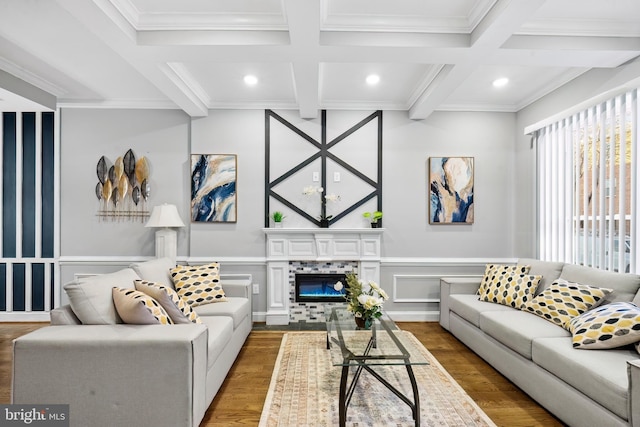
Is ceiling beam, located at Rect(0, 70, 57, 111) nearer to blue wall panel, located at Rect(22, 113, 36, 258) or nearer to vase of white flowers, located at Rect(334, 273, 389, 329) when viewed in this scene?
blue wall panel, located at Rect(22, 113, 36, 258)

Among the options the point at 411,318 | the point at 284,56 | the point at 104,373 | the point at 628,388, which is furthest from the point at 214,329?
the point at 411,318

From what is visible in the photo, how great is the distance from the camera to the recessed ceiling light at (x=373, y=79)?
3.68m

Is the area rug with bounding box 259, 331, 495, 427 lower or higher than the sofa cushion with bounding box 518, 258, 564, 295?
lower

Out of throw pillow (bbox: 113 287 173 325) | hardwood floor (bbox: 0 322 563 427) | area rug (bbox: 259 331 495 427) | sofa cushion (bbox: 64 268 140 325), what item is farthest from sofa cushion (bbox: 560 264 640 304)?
sofa cushion (bbox: 64 268 140 325)

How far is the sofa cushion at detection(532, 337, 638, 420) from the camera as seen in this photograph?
1.84 meters

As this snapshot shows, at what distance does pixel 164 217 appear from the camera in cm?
416

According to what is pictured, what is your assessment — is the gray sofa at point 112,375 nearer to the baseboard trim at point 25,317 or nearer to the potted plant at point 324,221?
the potted plant at point 324,221

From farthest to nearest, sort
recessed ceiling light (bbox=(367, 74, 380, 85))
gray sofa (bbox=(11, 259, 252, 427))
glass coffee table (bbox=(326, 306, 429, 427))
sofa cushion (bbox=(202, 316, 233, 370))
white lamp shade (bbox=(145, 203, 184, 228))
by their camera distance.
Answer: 1. white lamp shade (bbox=(145, 203, 184, 228))
2. recessed ceiling light (bbox=(367, 74, 380, 85))
3. sofa cushion (bbox=(202, 316, 233, 370))
4. glass coffee table (bbox=(326, 306, 429, 427))
5. gray sofa (bbox=(11, 259, 252, 427))

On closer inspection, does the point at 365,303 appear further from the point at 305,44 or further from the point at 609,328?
the point at 305,44

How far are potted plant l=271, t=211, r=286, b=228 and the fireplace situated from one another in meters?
0.68

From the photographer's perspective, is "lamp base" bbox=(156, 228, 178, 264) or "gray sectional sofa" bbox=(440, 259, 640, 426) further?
"lamp base" bbox=(156, 228, 178, 264)

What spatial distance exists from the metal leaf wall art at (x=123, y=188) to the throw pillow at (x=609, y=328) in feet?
14.7

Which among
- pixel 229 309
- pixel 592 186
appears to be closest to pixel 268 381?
pixel 229 309

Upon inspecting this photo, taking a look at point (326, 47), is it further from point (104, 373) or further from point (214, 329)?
point (104, 373)
